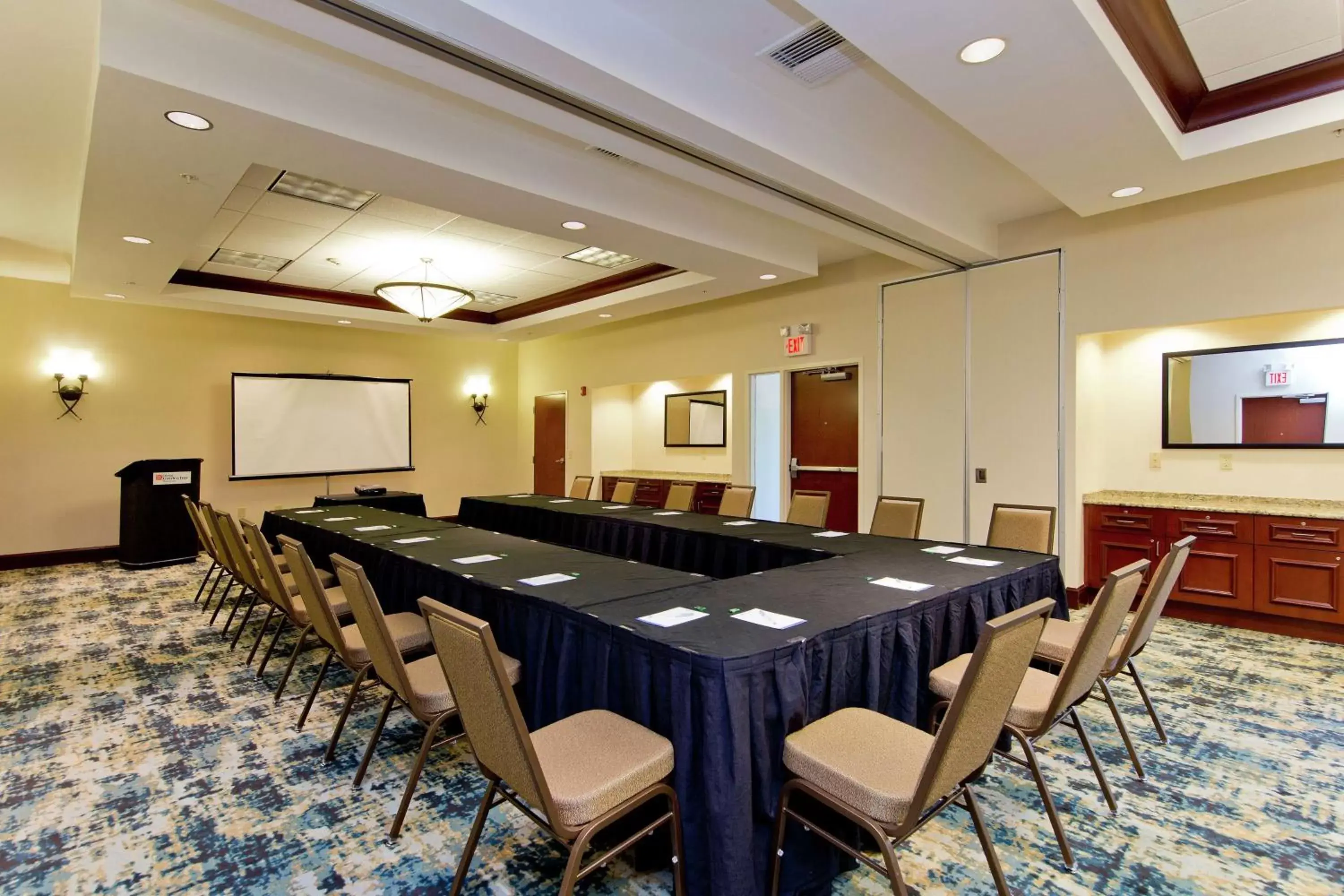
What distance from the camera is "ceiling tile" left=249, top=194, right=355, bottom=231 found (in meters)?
4.42

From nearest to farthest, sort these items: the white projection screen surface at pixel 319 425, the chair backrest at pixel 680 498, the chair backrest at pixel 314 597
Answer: the chair backrest at pixel 314 597, the chair backrest at pixel 680 498, the white projection screen surface at pixel 319 425

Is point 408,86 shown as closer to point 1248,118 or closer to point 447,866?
point 447,866

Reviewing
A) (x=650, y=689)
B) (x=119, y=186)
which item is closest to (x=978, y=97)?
(x=650, y=689)

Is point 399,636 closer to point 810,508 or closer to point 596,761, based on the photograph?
point 596,761

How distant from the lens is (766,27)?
2.68 m

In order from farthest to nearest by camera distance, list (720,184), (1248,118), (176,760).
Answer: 1. (720,184)
2. (1248,118)
3. (176,760)

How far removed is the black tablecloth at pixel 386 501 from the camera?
6.67 meters

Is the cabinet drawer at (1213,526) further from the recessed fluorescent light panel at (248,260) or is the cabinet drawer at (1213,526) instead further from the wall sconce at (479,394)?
the wall sconce at (479,394)

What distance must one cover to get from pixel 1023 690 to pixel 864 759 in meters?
0.86

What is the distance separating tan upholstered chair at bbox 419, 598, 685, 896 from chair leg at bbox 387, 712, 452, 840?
1.19 feet

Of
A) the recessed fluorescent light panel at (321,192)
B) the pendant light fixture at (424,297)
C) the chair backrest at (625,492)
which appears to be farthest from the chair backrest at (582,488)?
the recessed fluorescent light panel at (321,192)

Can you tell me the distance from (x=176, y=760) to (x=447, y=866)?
1541 millimetres

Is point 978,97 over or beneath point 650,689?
over

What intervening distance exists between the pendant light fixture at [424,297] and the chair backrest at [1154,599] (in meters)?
5.03
